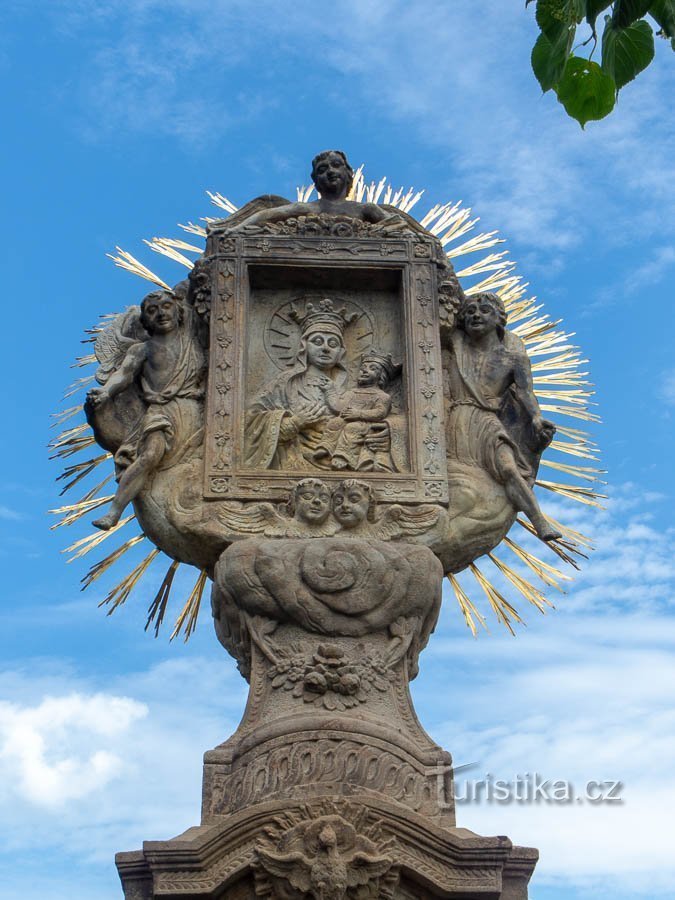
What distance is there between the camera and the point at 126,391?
339 inches

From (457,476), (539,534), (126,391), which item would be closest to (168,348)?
(126,391)

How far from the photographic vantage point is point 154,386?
861 cm

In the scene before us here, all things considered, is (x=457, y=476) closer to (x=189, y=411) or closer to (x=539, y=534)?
(x=539, y=534)

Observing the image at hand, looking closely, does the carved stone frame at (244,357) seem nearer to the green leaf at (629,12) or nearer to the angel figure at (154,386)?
the angel figure at (154,386)

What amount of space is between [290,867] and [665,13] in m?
4.25

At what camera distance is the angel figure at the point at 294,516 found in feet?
26.0

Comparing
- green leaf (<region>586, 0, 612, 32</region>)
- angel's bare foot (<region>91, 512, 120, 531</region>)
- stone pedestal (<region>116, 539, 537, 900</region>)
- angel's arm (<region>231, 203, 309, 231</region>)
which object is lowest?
stone pedestal (<region>116, 539, 537, 900</region>)

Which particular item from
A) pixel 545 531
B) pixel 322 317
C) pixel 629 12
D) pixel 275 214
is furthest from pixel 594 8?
pixel 275 214

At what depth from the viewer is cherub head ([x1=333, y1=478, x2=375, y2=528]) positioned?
26.0 feet

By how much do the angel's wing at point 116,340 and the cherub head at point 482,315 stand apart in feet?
6.77

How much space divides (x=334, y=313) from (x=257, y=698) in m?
2.77

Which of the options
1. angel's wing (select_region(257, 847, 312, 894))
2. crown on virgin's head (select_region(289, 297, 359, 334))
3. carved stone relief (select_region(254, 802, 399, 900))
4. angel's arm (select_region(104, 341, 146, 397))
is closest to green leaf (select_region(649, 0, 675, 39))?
carved stone relief (select_region(254, 802, 399, 900))

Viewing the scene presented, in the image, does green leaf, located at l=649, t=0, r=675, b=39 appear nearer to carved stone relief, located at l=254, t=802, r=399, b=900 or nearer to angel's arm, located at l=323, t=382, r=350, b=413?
carved stone relief, located at l=254, t=802, r=399, b=900

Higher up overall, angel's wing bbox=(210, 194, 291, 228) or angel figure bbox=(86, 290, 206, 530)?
angel's wing bbox=(210, 194, 291, 228)
